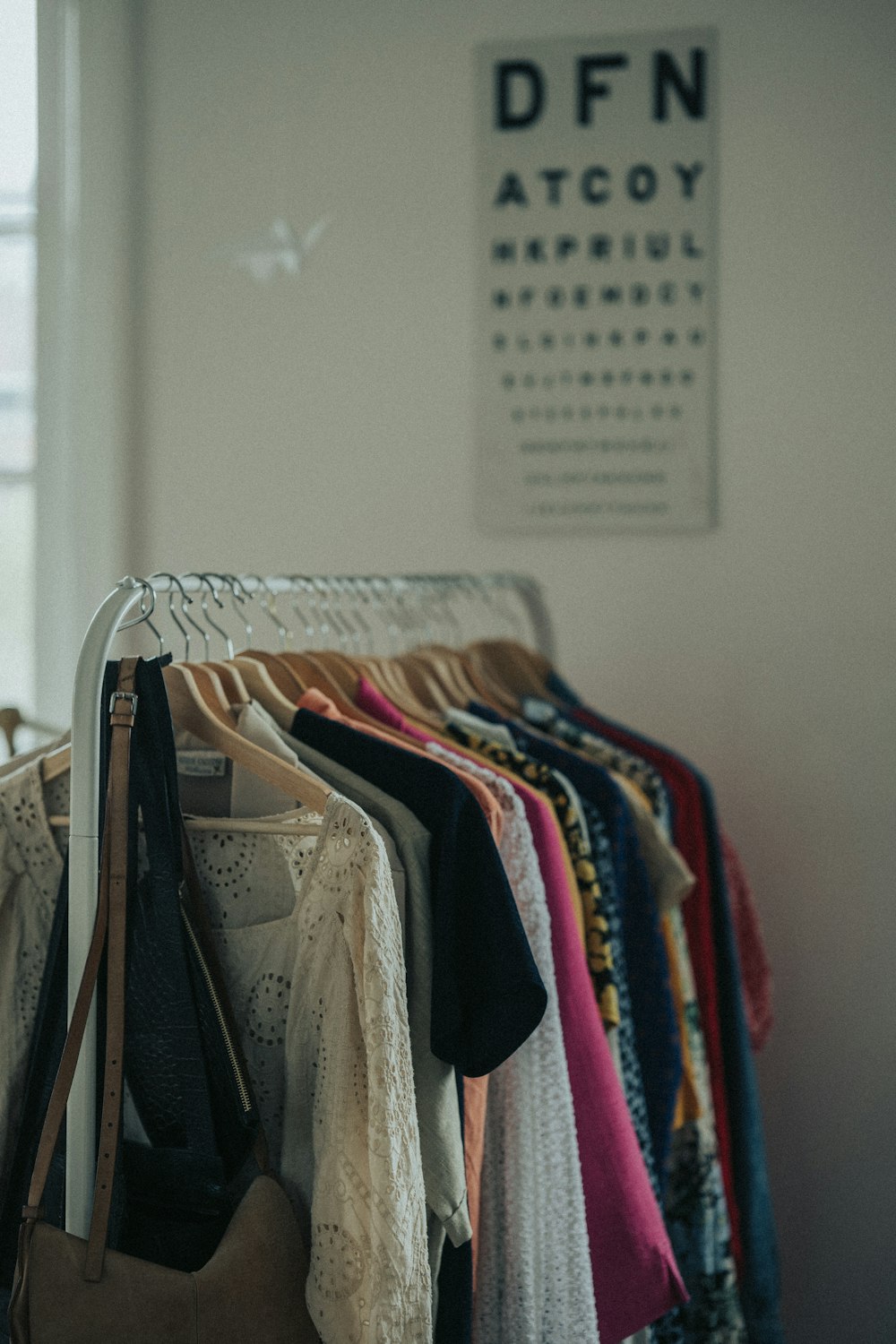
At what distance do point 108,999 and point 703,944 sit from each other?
3.04 ft

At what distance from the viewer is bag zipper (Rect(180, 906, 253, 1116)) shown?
924mm

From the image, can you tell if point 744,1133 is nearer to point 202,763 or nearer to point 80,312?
point 202,763

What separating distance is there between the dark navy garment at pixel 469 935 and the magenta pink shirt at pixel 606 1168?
0.19m

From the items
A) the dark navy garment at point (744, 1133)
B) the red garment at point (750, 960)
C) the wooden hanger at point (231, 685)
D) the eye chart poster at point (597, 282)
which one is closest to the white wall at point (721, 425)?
the eye chart poster at point (597, 282)

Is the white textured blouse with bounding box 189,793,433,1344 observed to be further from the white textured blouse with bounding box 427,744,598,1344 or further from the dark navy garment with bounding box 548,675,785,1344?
the dark navy garment with bounding box 548,675,785,1344

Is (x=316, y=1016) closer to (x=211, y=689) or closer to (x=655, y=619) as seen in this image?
(x=211, y=689)

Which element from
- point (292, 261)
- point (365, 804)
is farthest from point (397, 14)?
point (365, 804)

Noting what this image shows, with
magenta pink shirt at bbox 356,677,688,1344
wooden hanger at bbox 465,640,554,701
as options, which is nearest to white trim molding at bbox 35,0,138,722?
wooden hanger at bbox 465,640,554,701

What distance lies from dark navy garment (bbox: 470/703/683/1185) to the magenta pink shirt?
186mm

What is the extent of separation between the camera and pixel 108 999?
0.88m

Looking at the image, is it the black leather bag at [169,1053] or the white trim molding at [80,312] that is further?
the white trim molding at [80,312]

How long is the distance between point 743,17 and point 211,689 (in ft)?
5.51

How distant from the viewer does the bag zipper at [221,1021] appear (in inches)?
36.4

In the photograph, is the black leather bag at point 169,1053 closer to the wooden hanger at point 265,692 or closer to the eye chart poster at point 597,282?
the wooden hanger at point 265,692
